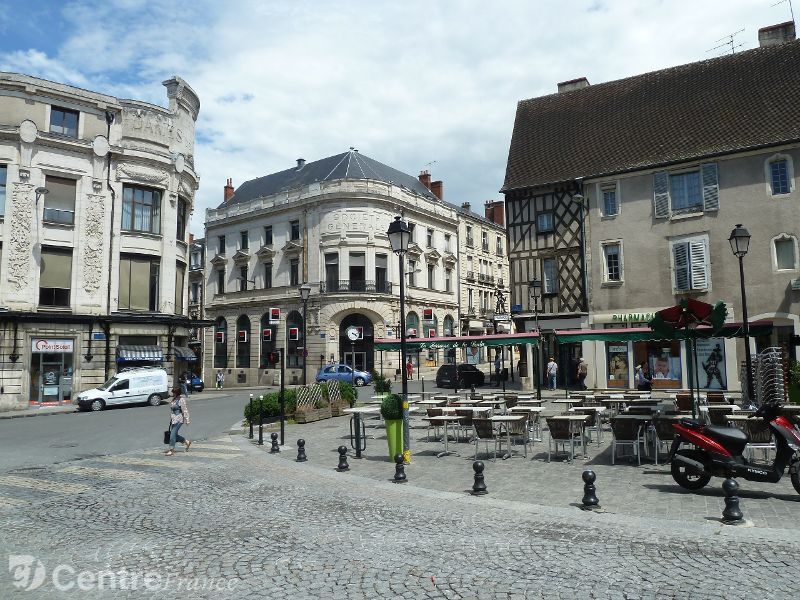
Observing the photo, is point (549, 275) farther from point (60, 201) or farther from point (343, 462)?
point (60, 201)

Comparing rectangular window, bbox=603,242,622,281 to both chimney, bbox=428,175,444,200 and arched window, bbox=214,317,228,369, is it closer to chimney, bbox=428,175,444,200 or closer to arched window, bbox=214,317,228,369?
chimney, bbox=428,175,444,200

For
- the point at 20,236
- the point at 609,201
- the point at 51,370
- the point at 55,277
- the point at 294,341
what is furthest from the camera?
the point at 294,341

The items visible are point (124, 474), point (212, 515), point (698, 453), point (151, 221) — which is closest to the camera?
point (212, 515)

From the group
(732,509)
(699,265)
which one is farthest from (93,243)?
(732,509)

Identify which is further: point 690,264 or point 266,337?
point 266,337

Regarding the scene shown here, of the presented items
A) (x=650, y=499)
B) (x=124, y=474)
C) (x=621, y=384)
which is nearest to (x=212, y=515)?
(x=124, y=474)

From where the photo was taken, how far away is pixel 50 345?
27.7 meters

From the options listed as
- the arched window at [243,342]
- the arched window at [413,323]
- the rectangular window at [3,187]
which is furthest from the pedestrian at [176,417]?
the arched window at [243,342]

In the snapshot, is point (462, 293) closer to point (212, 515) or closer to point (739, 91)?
point (739, 91)

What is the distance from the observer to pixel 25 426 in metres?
20.0

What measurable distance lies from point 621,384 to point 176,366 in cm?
2281

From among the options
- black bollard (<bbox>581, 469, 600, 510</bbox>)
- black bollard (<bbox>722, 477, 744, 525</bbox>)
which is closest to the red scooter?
black bollard (<bbox>722, 477, 744, 525</bbox>)

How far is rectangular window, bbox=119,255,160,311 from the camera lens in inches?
1193

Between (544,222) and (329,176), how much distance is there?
2202 cm
